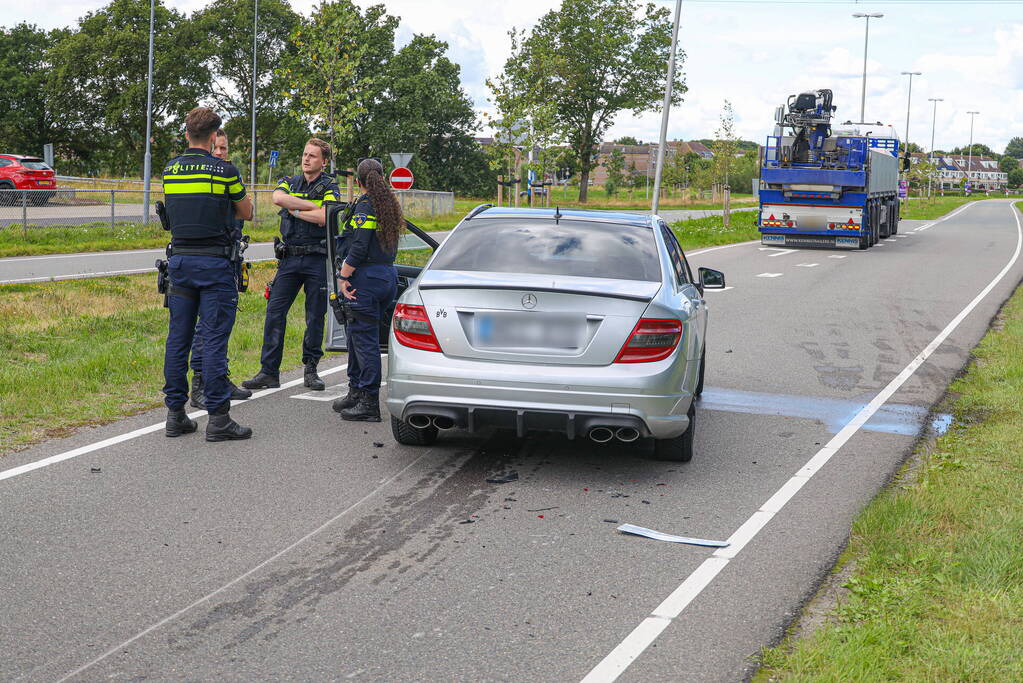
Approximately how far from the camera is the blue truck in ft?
89.5

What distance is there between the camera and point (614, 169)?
295 feet

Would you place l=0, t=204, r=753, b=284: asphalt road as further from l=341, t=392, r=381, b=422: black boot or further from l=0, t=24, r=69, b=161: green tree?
l=0, t=24, r=69, b=161: green tree

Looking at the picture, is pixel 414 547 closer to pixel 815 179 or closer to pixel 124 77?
pixel 815 179

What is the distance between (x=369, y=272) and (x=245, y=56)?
61.9 m

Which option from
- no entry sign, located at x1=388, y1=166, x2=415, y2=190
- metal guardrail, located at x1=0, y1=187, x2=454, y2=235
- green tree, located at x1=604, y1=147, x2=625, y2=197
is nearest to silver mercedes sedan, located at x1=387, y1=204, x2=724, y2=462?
metal guardrail, located at x1=0, y1=187, x2=454, y2=235

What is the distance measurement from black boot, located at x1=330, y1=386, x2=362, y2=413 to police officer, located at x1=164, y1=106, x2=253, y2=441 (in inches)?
34.9

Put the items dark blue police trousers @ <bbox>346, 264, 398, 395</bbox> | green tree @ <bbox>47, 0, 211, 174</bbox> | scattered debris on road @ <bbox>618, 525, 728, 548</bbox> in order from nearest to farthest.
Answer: scattered debris on road @ <bbox>618, 525, 728, 548</bbox> < dark blue police trousers @ <bbox>346, 264, 398, 395</bbox> < green tree @ <bbox>47, 0, 211, 174</bbox>

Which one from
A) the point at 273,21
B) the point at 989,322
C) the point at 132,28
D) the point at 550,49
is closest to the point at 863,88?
the point at 550,49

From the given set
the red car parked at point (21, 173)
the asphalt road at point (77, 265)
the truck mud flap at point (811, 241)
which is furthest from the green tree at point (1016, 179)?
the asphalt road at point (77, 265)

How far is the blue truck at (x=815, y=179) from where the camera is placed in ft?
89.5

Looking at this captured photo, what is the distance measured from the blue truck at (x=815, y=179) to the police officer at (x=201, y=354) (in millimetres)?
21500

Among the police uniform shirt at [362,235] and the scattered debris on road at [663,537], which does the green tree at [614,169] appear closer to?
the police uniform shirt at [362,235]

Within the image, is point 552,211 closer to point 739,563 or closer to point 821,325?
point 739,563

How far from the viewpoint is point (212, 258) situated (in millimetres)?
6641
